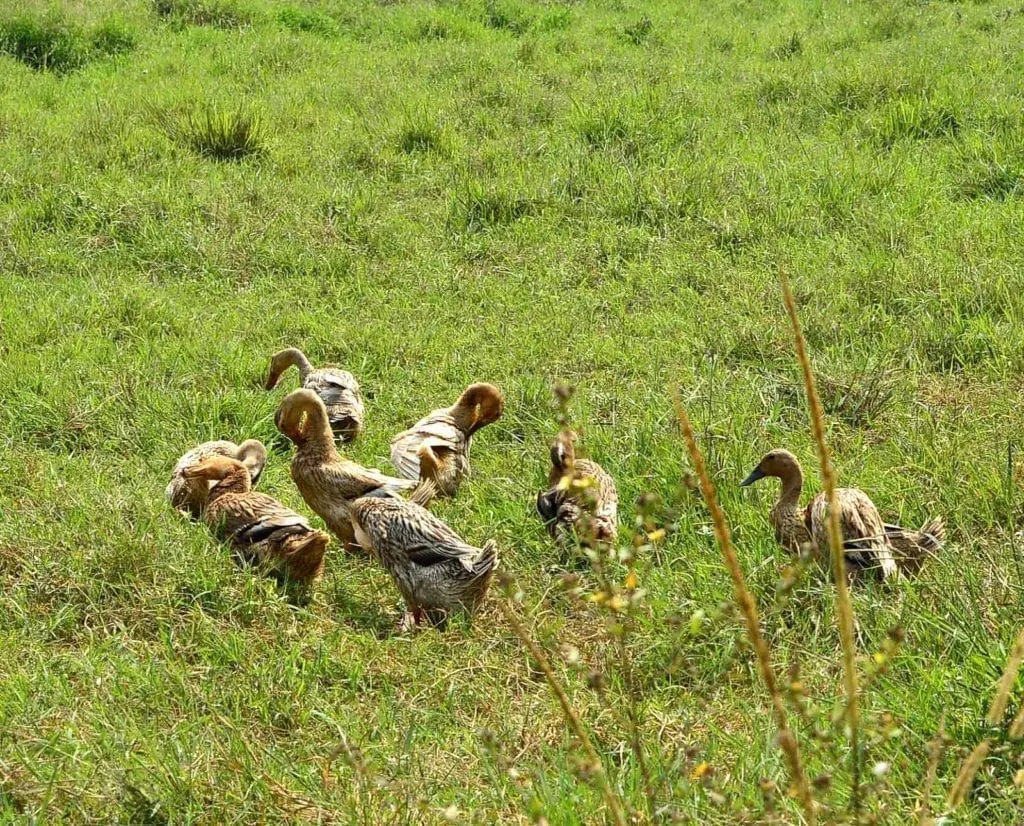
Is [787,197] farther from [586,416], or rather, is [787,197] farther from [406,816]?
[406,816]

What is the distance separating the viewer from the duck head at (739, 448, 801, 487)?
14.4 ft

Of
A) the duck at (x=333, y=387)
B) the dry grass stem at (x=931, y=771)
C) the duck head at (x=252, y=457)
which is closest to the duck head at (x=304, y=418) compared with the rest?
the duck head at (x=252, y=457)

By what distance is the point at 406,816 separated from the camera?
2.77 meters

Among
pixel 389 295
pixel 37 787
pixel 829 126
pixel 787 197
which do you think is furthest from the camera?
pixel 829 126

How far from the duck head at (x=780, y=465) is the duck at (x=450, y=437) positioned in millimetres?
1416

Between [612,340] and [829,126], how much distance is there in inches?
162

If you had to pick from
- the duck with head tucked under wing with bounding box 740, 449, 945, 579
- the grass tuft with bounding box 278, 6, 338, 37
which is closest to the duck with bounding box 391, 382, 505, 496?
the duck with head tucked under wing with bounding box 740, 449, 945, 579

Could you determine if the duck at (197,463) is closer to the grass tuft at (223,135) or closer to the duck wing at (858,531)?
the duck wing at (858,531)

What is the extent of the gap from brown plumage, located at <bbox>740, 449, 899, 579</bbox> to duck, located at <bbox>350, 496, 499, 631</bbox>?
114cm

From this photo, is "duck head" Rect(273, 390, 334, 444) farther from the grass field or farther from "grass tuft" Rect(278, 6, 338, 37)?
"grass tuft" Rect(278, 6, 338, 37)

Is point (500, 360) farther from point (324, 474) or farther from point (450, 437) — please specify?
point (324, 474)

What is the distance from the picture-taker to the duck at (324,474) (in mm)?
4852

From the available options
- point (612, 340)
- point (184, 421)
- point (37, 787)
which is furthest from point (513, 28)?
point (37, 787)

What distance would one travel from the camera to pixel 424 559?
416 centimetres
